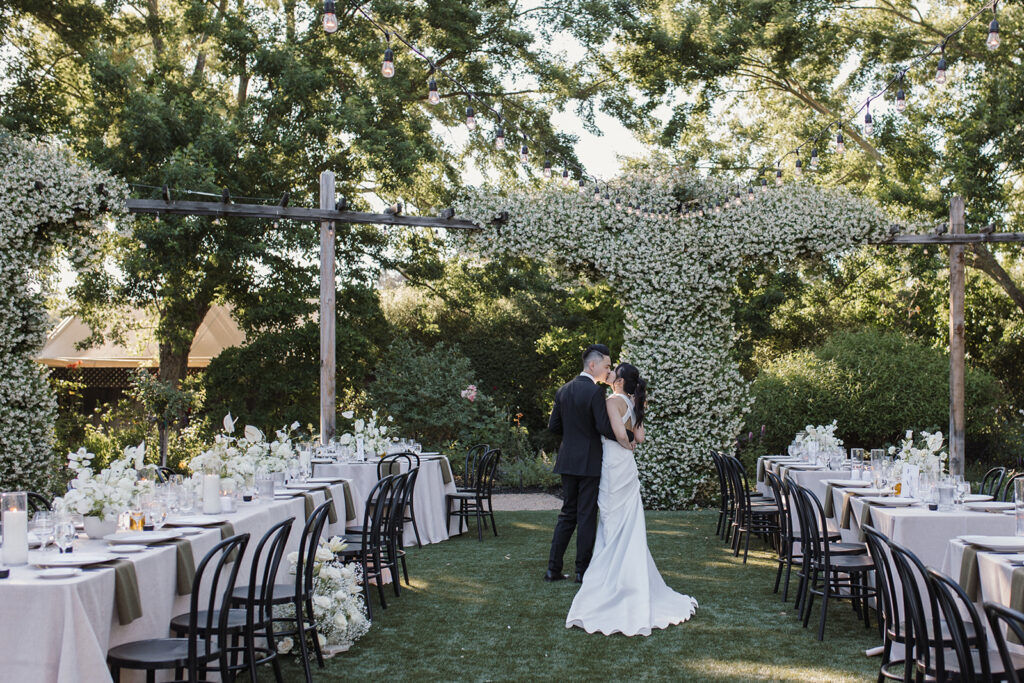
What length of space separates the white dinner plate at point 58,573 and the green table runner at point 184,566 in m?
0.67

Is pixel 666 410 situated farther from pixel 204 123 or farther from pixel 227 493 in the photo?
pixel 204 123

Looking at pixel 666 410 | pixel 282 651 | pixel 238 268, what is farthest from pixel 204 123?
pixel 282 651

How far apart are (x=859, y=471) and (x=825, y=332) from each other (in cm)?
1402

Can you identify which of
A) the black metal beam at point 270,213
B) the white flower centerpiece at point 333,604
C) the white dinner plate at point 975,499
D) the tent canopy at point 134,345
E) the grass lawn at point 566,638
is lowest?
the grass lawn at point 566,638

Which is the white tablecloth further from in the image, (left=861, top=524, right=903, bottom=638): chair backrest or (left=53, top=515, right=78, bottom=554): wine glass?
(left=861, top=524, right=903, bottom=638): chair backrest

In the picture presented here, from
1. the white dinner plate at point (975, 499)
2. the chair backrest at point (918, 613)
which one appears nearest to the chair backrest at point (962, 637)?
the chair backrest at point (918, 613)

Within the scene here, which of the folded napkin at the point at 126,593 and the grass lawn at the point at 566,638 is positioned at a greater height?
the folded napkin at the point at 126,593

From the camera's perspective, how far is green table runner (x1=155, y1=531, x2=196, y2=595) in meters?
4.41

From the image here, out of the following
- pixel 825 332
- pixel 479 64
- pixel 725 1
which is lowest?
pixel 825 332

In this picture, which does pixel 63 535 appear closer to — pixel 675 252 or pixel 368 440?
pixel 368 440

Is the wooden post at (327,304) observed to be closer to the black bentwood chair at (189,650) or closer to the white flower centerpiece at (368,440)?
the white flower centerpiece at (368,440)

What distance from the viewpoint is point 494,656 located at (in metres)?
5.41

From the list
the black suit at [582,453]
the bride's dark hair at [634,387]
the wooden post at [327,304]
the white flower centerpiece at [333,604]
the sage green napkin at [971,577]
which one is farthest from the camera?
the wooden post at [327,304]

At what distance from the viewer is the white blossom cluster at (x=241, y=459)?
228 inches
